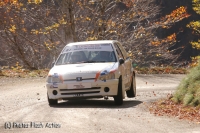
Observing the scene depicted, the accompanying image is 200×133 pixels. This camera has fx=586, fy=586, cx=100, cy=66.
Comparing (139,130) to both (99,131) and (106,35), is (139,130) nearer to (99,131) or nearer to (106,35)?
(99,131)

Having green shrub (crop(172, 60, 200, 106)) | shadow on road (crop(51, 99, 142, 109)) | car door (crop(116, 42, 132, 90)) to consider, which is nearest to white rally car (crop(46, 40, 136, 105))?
shadow on road (crop(51, 99, 142, 109))

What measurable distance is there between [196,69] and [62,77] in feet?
11.4

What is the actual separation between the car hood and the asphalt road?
786 millimetres

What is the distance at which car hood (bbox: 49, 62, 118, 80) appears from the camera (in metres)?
14.4

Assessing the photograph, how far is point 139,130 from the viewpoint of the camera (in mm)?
10352

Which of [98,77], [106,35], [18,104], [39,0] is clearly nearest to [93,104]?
[98,77]

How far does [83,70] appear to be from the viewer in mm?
14516

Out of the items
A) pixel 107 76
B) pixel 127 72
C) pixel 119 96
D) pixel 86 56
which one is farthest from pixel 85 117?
pixel 127 72

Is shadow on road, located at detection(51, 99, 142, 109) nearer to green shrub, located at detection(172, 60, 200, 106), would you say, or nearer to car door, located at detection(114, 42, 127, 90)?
car door, located at detection(114, 42, 127, 90)

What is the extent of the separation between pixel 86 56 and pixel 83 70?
1364 mm

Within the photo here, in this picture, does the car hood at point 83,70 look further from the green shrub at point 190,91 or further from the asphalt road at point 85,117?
the green shrub at point 190,91

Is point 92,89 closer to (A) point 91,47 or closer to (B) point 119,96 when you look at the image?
(B) point 119,96

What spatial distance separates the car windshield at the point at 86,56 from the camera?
15.6 m

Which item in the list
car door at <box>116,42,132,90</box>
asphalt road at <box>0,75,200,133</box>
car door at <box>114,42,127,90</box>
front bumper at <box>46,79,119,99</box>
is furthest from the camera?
car door at <box>116,42,132,90</box>
